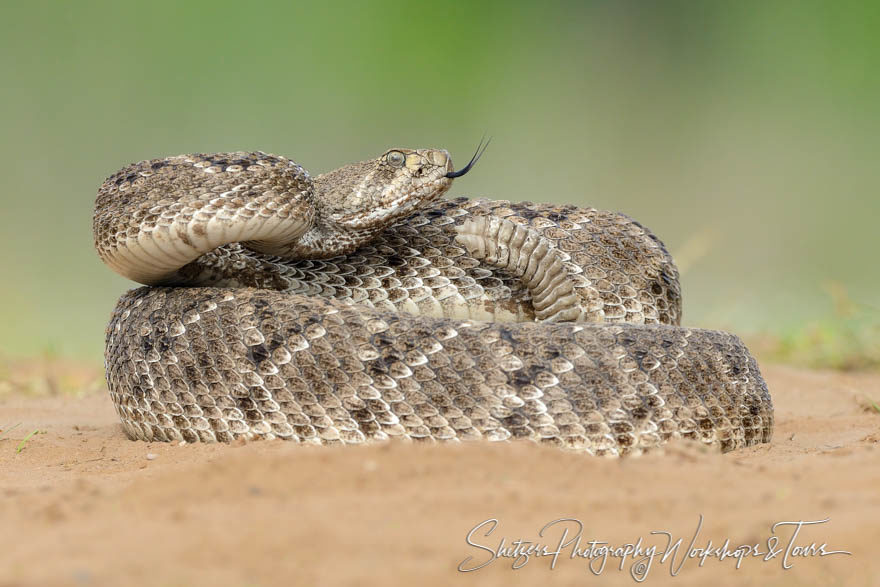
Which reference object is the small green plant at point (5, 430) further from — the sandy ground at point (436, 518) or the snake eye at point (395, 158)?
the snake eye at point (395, 158)

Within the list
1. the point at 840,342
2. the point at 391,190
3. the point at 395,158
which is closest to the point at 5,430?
the point at 391,190

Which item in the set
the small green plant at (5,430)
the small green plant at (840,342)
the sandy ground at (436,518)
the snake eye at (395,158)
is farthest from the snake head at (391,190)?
the small green plant at (840,342)

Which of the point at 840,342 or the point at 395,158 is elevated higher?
the point at 395,158

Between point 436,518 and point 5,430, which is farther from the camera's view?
point 5,430

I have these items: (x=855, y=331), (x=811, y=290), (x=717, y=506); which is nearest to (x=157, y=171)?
(x=717, y=506)

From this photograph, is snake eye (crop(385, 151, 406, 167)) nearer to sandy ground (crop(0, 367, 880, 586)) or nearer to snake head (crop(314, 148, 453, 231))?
snake head (crop(314, 148, 453, 231))

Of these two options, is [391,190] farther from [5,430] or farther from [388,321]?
[5,430]
